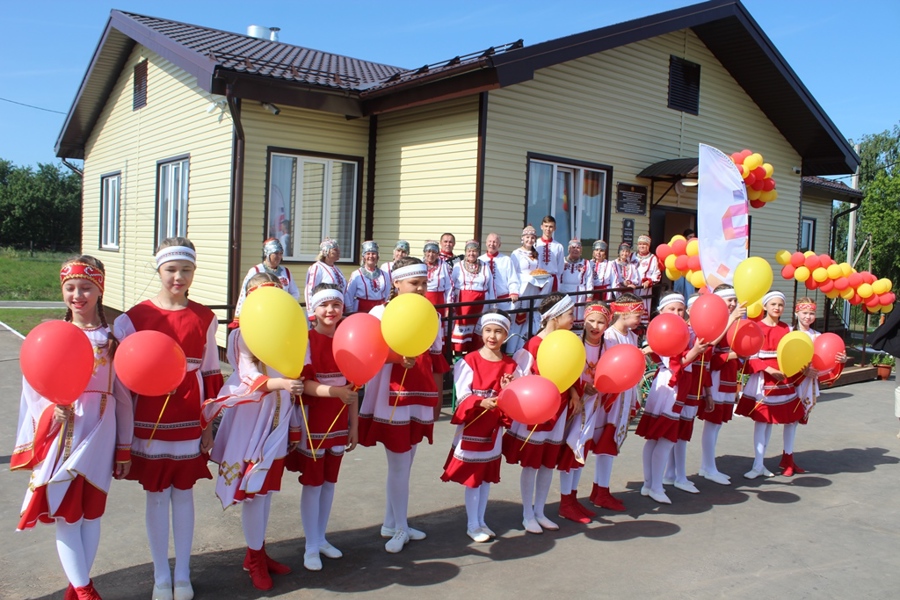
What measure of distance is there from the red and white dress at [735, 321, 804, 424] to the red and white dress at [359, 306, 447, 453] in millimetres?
3333

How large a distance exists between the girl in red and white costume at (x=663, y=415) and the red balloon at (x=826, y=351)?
1453 millimetres

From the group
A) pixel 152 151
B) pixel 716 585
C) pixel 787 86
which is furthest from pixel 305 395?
pixel 787 86

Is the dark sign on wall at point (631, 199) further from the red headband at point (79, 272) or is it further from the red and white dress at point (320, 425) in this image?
the red headband at point (79, 272)

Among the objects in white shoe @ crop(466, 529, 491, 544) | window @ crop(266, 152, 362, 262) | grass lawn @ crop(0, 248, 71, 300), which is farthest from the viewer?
grass lawn @ crop(0, 248, 71, 300)

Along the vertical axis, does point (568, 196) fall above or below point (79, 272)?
above

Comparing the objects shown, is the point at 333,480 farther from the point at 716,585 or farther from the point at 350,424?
the point at 716,585

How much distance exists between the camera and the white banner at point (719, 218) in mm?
6820

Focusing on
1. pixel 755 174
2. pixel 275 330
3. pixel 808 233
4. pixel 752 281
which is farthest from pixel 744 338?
pixel 808 233

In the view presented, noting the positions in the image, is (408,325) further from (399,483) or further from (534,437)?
(534,437)

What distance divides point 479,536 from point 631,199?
816cm

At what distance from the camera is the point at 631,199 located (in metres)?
11.6

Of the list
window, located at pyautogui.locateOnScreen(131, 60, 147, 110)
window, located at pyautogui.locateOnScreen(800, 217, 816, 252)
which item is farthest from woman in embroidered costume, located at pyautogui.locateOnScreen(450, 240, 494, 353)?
window, located at pyautogui.locateOnScreen(800, 217, 816, 252)

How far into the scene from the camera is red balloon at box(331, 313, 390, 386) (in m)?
3.83

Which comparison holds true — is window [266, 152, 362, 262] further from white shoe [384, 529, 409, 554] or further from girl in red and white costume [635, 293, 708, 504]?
white shoe [384, 529, 409, 554]
